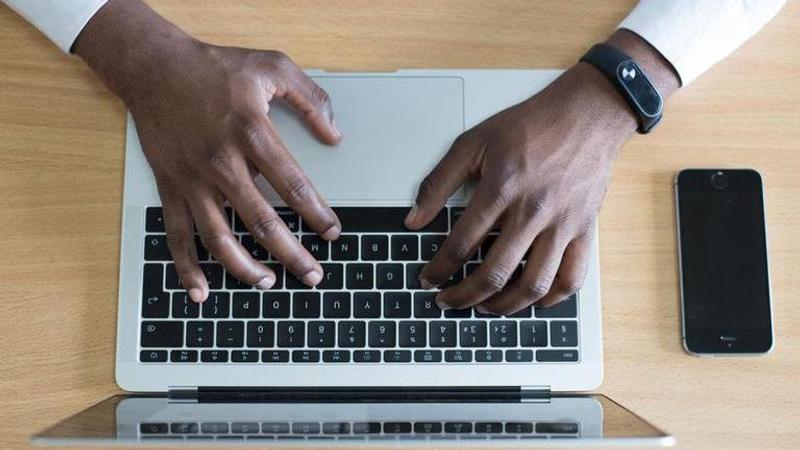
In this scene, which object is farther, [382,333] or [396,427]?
[382,333]

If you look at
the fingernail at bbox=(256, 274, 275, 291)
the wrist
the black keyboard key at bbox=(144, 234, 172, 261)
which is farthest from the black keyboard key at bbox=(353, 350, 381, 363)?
the wrist

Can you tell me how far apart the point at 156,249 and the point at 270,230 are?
0.12 m

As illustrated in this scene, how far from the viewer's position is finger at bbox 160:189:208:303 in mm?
684

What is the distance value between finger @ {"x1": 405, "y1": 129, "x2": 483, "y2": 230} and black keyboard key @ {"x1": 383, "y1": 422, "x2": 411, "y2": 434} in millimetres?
191

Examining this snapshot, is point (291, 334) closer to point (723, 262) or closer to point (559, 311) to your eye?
point (559, 311)

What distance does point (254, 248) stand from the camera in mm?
706

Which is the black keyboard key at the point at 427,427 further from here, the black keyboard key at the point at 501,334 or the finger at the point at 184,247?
the finger at the point at 184,247

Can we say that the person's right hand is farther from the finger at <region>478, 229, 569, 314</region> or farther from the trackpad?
the finger at <region>478, 229, 569, 314</region>

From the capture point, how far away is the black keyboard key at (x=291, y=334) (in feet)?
2.26

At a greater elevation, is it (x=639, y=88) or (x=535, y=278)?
(x=639, y=88)

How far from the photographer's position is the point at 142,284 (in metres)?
0.70

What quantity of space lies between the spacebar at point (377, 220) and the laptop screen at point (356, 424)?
16 centimetres

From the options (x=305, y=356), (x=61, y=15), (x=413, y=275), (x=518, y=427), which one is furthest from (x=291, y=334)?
(x=61, y=15)

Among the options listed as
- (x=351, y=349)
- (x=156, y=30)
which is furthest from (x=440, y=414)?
(x=156, y=30)
